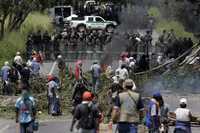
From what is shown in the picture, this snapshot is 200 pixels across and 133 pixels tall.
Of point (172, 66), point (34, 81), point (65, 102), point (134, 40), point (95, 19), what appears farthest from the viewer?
point (95, 19)

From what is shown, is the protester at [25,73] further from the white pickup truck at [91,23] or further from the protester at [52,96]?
the white pickup truck at [91,23]

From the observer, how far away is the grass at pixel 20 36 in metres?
38.0

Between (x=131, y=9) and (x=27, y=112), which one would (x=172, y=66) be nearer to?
(x=131, y=9)

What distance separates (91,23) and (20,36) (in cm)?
1123

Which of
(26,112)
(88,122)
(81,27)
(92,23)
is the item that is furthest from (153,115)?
(92,23)

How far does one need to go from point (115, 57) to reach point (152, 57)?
1907 mm

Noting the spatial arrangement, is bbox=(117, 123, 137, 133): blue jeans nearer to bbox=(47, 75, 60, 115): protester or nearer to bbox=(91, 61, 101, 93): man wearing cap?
bbox=(47, 75, 60, 115): protester

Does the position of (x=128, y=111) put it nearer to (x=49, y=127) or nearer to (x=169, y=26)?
(x=49, y=127)

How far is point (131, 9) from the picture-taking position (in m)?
42.5

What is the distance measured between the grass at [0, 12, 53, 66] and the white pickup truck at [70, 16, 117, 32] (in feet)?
6.53

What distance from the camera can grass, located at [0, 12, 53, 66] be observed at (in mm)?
38031

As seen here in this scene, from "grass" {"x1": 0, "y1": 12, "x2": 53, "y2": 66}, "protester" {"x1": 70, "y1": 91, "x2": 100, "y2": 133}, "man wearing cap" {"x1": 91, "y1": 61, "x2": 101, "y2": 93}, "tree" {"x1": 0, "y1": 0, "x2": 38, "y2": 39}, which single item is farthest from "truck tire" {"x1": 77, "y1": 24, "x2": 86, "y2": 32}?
"protester" {"x1": 70, "y1": 91, "x2": 100, "y2": 133}

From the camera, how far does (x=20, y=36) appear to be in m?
44.2

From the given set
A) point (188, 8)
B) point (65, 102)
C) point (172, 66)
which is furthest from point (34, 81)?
point (188, 8)
